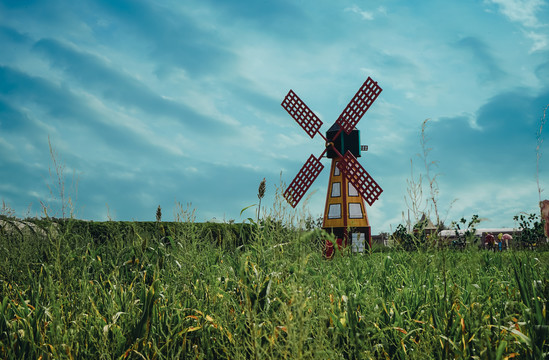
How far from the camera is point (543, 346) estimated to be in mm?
2785

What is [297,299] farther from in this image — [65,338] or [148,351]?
[65,338]

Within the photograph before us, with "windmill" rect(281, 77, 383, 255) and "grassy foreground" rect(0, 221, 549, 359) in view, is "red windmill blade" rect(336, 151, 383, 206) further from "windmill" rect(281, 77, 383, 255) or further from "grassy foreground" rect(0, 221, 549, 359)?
"grassy foreground" rect(0, 221, 549, 359)

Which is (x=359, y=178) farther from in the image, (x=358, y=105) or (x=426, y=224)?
(x=426, y=224)

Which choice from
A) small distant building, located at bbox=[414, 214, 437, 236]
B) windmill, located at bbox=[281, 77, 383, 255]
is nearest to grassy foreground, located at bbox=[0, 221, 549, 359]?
small distant building, located at bbox=[414, 214, 437, 236]

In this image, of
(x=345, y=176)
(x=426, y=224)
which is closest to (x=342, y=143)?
(x=345, y=176)

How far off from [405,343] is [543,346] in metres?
0.86

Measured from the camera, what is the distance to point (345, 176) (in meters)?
17.8

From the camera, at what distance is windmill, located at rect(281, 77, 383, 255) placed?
17.7 metres

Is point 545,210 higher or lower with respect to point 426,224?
higher

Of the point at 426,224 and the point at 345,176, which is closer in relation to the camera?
the point at 426,224

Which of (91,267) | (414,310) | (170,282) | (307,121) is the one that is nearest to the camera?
(414,310)

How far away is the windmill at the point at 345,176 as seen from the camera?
17.7m

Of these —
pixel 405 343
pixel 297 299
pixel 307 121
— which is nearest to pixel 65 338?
pixel 297 299

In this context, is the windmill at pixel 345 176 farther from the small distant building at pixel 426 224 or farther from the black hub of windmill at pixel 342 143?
the small distant building at pixel 426 224
